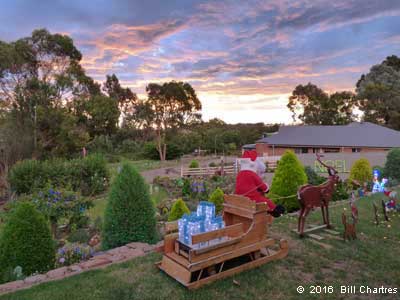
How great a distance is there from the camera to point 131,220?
13.0 ft

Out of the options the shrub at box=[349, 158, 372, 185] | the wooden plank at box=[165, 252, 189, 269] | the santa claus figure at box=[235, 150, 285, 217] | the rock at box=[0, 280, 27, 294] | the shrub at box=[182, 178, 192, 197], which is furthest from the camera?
the shrub at box=[182, 178, 192, 197]

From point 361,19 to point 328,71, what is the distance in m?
4.88

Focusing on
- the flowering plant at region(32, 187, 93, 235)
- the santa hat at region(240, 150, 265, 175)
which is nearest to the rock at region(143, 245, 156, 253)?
the santa hat at region(240, 150, 265, 175)

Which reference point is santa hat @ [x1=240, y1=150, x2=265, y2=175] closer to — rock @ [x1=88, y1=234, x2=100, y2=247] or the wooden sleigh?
the wooden sleigh

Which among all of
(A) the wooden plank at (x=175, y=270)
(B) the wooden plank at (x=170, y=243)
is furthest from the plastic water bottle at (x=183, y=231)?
(A) the wooden plank at (x=175, y=270)

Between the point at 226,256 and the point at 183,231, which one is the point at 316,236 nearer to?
the point at 226,256

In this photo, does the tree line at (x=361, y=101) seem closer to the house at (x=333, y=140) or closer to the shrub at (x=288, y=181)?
the house at (x=333, y=140)

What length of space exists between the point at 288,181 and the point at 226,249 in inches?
155

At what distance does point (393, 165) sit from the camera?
9062 mm

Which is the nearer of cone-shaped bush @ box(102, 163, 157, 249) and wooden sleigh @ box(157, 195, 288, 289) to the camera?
wooden sleigh @ box(157, 195, 288, 289)

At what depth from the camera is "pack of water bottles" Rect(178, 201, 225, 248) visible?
2482 millimetres

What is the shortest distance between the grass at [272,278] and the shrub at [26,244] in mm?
804

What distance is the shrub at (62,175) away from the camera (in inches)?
394

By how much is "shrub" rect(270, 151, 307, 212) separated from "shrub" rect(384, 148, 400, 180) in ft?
16.6
